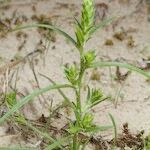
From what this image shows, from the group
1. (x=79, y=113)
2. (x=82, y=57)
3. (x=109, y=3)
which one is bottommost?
(x=79, y=113)

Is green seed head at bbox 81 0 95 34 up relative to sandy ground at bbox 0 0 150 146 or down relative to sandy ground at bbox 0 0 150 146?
up

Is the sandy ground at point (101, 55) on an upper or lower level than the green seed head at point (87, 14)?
lower

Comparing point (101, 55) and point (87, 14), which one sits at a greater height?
point (87, 14)

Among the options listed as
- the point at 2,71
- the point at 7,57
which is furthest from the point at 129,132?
the point at 7,57

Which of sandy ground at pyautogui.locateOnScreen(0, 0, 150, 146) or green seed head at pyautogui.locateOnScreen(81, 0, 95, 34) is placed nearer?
green seed head at pyautogui.locateOnScreen(81, 0, 95, 34)

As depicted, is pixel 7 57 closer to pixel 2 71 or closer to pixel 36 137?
pixel 2 71

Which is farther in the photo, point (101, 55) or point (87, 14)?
point (101, 55)

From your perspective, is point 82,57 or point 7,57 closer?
point 82,57

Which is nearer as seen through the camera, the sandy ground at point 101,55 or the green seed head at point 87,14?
the green seed head at point 87,14
